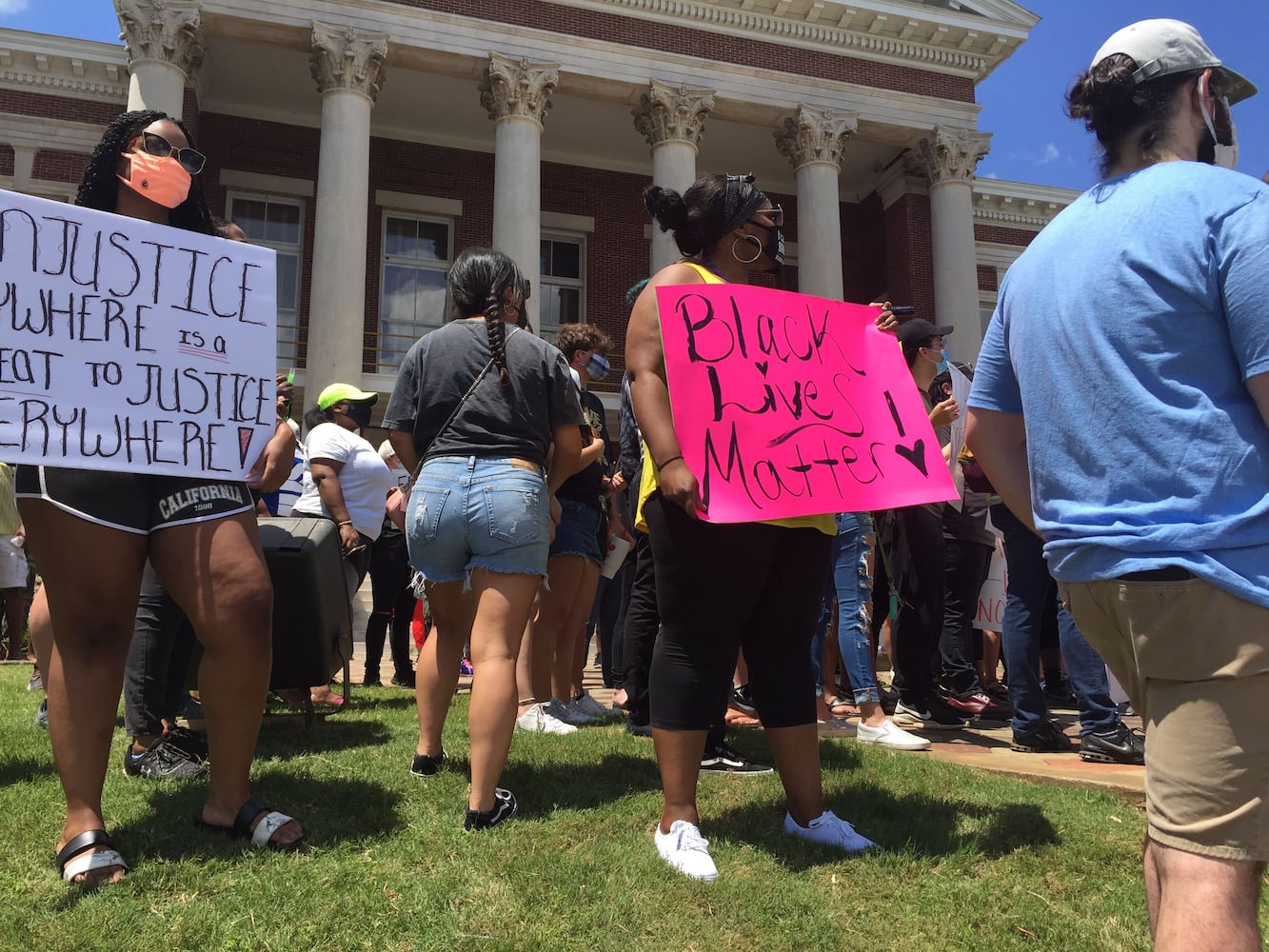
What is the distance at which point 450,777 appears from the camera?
3289mm

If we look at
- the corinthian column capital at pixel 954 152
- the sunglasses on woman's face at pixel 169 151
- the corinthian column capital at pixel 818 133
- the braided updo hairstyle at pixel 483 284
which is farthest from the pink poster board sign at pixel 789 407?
the corinthian column capital at pixel 954 152

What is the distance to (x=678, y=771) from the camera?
8.54 ft

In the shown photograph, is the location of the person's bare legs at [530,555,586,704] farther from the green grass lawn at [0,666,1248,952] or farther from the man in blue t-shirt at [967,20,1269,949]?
the man in blue t-shirt at [967,20,1269,949]

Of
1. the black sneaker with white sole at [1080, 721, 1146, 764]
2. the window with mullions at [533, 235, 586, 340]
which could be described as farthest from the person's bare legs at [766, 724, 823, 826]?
the window with mullions at [533, 235, 586, 340]

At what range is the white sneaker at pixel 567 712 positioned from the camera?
4.66 m

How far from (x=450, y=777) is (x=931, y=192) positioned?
1906 cm

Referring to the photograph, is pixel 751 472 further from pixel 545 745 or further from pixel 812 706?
pixel 545 745

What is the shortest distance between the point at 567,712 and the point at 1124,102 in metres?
3.77

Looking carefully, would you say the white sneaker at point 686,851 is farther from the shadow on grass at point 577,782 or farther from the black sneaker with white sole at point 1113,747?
the black sneaker with white sole at point 1113,747

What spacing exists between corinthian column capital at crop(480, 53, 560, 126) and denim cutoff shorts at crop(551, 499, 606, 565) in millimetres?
13999

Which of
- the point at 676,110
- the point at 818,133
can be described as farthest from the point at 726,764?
the point at 818,133

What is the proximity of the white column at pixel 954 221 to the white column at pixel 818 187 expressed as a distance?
205 centimetres

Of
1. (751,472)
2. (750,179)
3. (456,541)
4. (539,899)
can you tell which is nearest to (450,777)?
(456,541)

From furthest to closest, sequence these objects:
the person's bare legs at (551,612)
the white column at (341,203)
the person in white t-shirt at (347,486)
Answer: the white column at (341,203)
the person in white t-shirt at (347,486)
the person's bare legs at (551,612)
